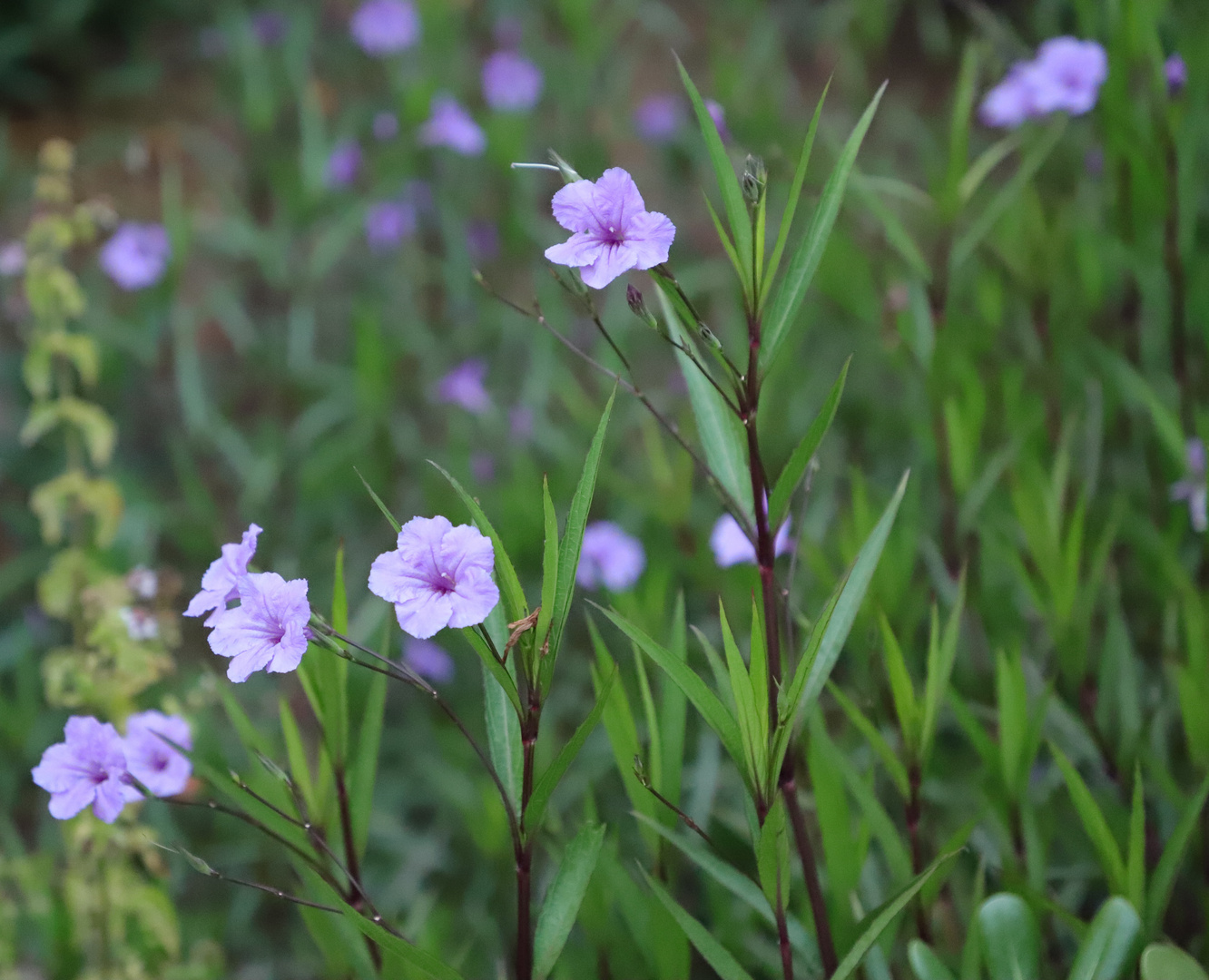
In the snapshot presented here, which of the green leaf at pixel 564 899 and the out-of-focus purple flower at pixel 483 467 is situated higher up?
the green leaf at pixel 564 899

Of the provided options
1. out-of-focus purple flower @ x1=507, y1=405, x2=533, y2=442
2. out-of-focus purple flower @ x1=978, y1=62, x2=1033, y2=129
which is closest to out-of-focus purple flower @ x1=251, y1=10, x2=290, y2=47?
out-of-focus purple flower @ x1=507, y1=405, x2=533, y2=442

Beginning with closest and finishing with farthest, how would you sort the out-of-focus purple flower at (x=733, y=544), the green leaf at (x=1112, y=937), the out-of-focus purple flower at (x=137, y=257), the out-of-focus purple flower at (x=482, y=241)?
the green leaf at (x=1112, y=937) → the out-of-focus purple flower at (x=733, y=544) → the out-of-focus purple flower at (x=137, y=257) → the out-of-focus purple flower at (x=482, y=241)

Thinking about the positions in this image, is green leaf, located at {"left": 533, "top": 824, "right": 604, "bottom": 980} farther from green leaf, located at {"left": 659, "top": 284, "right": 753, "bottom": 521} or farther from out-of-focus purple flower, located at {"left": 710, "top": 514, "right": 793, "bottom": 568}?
out-of-focus purple flower, located at {"left": 710, "top": 514, "right": 793, "bottom": 568}

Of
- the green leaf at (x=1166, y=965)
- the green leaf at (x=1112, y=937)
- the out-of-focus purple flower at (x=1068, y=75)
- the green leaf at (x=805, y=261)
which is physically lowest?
the green leaf at (x=1112, y=937)

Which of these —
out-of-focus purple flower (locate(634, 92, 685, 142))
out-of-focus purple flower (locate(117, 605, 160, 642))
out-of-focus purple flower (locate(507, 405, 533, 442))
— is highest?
out-of-focus purple flower (locate(634, 92, 685, 142))

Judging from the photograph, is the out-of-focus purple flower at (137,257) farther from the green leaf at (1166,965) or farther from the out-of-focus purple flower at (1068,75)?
the green leaf at (1166,965)

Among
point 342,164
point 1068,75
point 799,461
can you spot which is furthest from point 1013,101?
point 342,164

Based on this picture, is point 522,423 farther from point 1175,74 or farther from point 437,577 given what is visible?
point 437,577

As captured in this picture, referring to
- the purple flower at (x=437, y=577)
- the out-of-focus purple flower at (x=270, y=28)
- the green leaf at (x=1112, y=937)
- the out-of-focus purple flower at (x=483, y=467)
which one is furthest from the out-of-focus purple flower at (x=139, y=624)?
the out-of-focus purple flower at (x=270, y=28)
